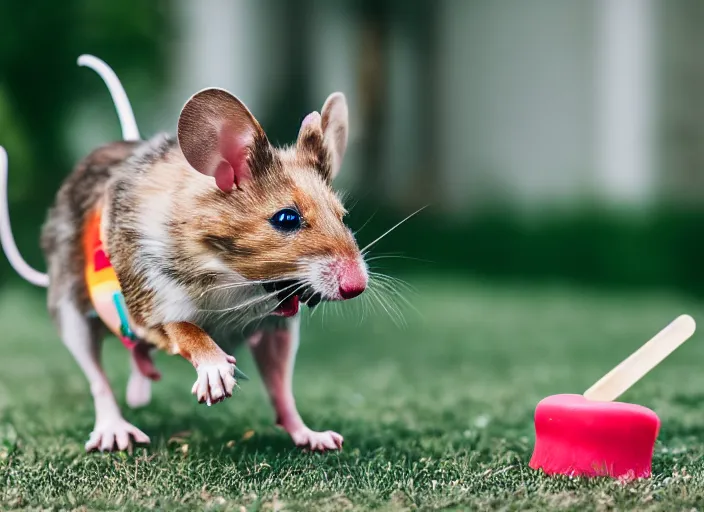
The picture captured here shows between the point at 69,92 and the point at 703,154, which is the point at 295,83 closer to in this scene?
the point at 69,92

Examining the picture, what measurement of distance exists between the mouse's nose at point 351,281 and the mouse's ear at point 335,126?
43 cm

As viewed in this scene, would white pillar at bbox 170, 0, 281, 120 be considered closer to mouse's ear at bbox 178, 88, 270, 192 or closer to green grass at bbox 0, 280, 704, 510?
green grass at bbox 0, 280, 704, 510

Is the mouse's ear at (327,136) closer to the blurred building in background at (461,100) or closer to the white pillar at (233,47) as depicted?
the blurred building in background at (461,100)

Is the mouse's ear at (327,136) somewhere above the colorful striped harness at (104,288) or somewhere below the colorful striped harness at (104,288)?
above

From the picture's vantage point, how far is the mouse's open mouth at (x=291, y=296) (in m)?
2.70

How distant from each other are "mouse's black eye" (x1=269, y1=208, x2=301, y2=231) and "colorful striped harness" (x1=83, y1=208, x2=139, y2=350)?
0.57m

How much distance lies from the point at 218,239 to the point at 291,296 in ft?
0.84

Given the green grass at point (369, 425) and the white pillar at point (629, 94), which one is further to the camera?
the white pillar at point (629, 94)


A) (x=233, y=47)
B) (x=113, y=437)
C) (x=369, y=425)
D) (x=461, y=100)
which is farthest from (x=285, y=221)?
(x=461, y=100)

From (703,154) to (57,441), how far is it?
9.64 m

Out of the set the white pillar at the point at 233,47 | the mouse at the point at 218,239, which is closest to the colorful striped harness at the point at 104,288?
the mouse at the point at 218,239

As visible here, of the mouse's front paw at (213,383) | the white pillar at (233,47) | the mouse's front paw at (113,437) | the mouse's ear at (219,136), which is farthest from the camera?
the white pillar at (233,47)

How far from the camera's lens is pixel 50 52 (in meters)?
8.70

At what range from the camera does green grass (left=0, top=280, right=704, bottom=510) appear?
108 inches
